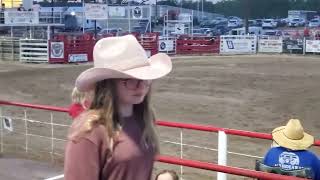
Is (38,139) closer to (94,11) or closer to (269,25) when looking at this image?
(94,11)

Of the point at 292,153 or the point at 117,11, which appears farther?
the point at 117,11

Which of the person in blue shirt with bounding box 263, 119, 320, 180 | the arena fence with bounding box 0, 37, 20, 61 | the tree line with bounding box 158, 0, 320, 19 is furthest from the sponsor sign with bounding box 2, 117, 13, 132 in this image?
the tree line with bounding box 158, 0, 320, 19

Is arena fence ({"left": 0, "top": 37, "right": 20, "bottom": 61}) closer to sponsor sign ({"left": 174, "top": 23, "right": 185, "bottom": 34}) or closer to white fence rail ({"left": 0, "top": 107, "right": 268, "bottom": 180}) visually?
sponsor sign ({"left": 174, "top": 23, "right": 185, "bottom": 34})

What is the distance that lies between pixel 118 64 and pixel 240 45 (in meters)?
41.2

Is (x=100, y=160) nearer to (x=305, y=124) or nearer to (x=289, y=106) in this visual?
(x=305, y=124)

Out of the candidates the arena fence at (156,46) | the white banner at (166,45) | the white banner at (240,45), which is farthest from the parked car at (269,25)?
the white banner at (166,45)

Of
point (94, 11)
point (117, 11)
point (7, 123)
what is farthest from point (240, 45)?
point (117, 11)

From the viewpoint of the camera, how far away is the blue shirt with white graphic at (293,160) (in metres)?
4.43

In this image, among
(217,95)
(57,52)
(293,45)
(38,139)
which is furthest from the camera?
(293,45)

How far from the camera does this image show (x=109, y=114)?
7.62 ft

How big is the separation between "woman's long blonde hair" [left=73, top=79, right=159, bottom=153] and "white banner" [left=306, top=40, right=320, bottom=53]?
127 feet

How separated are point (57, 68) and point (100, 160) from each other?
28584mm

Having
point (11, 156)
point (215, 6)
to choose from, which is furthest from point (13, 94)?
point (215, 6)

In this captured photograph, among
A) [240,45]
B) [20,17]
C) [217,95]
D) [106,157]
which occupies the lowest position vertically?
[217,95]
